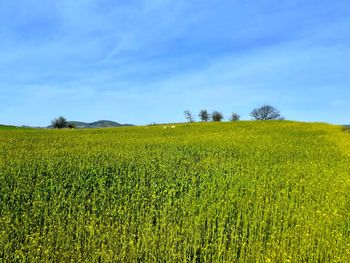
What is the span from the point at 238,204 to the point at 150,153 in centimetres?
1058

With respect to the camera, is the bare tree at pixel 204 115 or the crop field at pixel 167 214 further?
the bare tree at pixel 204 115

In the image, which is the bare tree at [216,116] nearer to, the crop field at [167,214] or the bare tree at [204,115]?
the bare tree at [204,115]

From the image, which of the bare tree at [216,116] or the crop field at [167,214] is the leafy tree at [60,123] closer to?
the bare tree at [216,116]

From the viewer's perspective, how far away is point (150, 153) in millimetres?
20375

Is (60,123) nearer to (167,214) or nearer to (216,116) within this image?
(216,116)

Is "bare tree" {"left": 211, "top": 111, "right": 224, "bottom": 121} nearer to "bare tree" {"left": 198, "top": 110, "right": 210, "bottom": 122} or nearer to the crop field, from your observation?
"bare tree" {"left": 198, "top": 110, "right": 210, "bottom": 122}

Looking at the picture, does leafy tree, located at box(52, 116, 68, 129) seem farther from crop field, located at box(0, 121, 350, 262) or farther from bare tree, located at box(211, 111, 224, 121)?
crop field, located at box(0, 121, 350, 262)

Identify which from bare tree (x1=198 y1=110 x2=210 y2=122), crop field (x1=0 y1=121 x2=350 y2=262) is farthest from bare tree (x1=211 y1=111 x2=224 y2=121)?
crop field (x1=0 y1=121 x2=350 y2=262)

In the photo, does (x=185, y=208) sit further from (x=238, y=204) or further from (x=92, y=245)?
(x=92, y=245)

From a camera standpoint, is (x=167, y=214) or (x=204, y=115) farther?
(x=204, y=115)

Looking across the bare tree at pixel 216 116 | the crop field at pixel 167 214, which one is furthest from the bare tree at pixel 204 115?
the crop field at pixel 167 214

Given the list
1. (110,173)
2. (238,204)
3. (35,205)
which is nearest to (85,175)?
(110,173)

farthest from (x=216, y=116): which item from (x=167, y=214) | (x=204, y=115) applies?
(x=167, y=214)

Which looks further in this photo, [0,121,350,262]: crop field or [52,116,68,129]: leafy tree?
[52,116,68,129]: leafy tree
